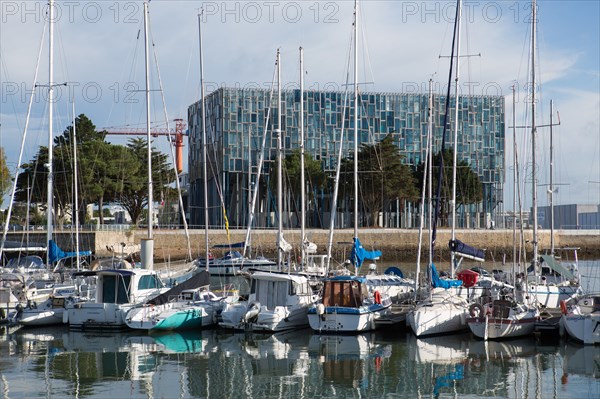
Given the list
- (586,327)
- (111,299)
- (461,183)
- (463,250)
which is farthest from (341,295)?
(461,183)

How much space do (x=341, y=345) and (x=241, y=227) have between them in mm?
65275

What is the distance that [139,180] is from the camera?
268 ft

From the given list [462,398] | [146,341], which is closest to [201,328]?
[146,341]

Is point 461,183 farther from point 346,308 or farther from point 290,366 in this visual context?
point 290,366

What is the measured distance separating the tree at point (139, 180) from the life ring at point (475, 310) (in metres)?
54.6

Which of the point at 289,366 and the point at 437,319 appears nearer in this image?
the point at 289,366

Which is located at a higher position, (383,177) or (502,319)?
(383,177)

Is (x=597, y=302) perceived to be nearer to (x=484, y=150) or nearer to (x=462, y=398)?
(x=462, y=398)

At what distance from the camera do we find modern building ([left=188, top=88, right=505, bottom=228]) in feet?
321

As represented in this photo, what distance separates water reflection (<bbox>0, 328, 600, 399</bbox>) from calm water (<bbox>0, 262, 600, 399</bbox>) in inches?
1.2

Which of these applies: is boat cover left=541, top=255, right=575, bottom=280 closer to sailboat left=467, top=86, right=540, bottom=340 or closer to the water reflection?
sailboat left=467, top=86, right=540, bottom=340

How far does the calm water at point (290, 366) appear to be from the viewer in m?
21.7

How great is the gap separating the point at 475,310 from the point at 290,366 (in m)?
8.04

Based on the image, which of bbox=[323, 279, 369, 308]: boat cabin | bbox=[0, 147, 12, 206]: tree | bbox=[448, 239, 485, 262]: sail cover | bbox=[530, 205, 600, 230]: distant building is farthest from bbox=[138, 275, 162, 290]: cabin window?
bbox=[530, 205, 600, 230]: distant building
